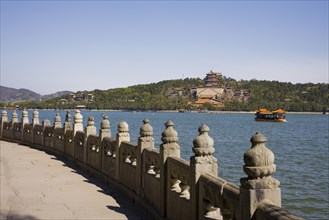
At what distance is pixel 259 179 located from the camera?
4.32 meters

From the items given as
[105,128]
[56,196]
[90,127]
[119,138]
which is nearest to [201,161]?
[119,138]

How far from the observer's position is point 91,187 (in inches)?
455

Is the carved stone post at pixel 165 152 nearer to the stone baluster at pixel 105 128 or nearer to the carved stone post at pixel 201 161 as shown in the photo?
the carved stone post at pixel 201 161

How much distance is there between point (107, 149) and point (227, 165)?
2035 cm

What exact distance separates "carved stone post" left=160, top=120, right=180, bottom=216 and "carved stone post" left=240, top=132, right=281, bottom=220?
11.3 feet

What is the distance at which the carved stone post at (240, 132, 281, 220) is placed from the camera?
4.30 metres

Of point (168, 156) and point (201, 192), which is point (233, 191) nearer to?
point (201, 192)

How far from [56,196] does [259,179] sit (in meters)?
7.25

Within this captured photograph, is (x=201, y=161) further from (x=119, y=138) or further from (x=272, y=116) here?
(x=272, y=116)

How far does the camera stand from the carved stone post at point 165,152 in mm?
7785

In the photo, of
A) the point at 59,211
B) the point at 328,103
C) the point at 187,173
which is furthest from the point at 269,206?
the point at 328,103

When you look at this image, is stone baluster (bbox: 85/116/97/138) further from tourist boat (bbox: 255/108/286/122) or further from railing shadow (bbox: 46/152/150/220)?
tourist boat (bbox: 255/108/286/122)

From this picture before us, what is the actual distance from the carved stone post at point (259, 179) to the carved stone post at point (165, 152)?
136 inches

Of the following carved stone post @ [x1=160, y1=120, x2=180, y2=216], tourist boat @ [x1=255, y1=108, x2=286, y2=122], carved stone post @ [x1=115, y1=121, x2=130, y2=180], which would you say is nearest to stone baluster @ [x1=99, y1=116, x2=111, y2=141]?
carved stone post @ [x1=115, y1=121, x2=130, y2=180]
